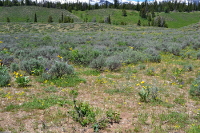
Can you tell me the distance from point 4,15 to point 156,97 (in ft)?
300

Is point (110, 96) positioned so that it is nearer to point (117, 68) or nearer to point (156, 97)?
point (156, 97)

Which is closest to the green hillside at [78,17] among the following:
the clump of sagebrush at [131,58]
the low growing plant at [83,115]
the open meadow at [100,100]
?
the clump of sagebrush at [131,58]

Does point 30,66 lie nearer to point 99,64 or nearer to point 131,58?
point 99,64

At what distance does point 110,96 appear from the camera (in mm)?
6105

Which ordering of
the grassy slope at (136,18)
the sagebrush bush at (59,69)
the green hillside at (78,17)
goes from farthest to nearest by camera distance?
the grassy slope at (136,18)
the green hillside at (78,17)
the sagebrush bush at (59,69)

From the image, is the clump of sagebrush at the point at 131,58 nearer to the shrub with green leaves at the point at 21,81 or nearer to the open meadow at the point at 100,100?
the open meadow at the point at 100,100

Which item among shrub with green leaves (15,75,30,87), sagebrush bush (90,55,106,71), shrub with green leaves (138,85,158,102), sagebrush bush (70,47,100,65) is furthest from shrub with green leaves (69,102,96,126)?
sagebrush bush (70,47,100,65)

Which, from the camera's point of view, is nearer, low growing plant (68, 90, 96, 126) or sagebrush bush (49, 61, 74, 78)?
low growing plant (68, 90, 96, 126)

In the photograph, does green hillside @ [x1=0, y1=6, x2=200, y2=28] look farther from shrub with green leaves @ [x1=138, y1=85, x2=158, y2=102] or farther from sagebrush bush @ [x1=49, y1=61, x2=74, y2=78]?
shrub with green leaves @ [x1=138, y1=85, x2=158, y2=102]

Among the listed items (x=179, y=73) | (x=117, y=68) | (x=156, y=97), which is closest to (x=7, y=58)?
(x=117, y=68)

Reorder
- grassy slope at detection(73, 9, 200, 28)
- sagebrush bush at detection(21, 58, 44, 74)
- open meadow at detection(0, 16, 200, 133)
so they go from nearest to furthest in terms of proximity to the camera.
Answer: open meadow at detection(0, 16, 200, 133), sagebrush bush at detection(21, 58, 44, 74), grassy slope at detection(73, 9, 200, 28)

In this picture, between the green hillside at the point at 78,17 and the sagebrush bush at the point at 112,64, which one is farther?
the green hillside at the point at 78,17

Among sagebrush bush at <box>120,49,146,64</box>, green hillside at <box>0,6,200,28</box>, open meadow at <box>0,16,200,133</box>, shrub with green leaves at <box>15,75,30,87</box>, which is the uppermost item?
green hillside at <box>0,6,200,28</box>

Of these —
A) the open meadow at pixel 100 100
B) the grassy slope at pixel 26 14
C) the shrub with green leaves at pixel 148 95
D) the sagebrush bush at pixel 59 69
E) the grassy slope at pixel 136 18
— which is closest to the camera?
the open meadow at pixel 100 100
